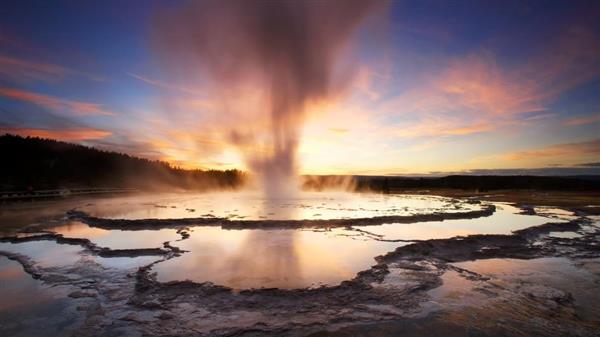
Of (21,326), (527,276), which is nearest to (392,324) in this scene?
(527,276)

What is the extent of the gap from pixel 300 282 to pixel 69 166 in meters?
91.7

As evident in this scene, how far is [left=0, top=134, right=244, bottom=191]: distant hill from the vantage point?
60.5 meters

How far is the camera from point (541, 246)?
43.0 feet

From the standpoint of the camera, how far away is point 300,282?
324 inches

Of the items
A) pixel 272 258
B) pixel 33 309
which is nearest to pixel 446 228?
pixel 272 258

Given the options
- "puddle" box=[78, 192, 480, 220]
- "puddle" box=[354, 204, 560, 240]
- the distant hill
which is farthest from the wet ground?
the distant hill

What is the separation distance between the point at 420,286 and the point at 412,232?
8.15 m

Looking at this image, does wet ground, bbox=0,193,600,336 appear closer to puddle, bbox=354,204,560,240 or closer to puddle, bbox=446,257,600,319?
puddle, bbox=446,257,600,319

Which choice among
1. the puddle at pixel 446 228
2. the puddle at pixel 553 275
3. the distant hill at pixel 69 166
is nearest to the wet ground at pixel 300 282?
the puddle at pixel 553 275

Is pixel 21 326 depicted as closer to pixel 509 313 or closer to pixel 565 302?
pixel 509 313

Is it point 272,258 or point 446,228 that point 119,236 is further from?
point 446,228

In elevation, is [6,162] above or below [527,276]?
above

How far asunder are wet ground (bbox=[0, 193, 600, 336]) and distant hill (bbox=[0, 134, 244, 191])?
49218 mm

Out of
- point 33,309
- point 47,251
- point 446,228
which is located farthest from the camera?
point 446,228
